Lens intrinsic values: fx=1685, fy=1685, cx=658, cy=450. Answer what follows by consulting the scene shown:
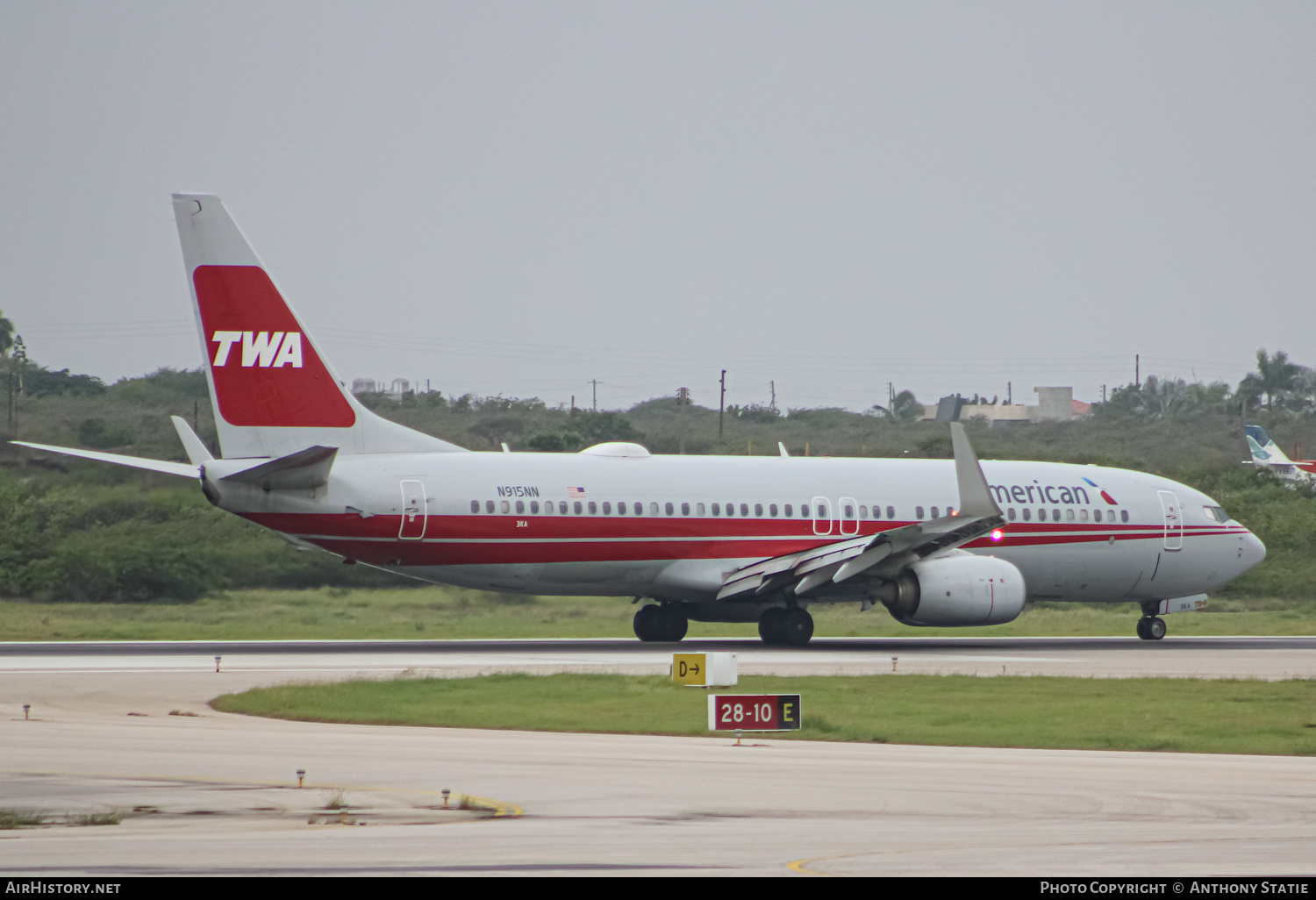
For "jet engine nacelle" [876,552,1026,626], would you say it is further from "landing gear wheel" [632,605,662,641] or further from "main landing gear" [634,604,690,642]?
"landing gear wheel" [632,605,662,641]

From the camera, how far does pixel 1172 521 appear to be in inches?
1492

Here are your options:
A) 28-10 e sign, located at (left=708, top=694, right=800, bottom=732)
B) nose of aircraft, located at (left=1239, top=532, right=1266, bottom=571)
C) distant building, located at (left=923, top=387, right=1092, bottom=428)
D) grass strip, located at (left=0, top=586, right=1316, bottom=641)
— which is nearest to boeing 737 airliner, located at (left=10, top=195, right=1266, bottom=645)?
nose of aircraft, located at (left=1239, top=532, right=1266, bottom=571)

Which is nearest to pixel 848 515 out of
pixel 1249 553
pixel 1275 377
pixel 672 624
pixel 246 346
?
pixel 672 624

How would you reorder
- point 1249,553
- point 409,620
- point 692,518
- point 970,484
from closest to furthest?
point 970,484 → point 692,518 → point 1249,553 → point 409,620

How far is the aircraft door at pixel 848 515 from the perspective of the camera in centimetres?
3538

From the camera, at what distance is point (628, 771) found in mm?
15102

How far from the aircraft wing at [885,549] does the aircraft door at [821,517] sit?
16.7 inches

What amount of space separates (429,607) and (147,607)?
716cm

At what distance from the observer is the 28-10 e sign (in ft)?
61.1

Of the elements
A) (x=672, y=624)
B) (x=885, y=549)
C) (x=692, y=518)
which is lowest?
(x=672, y=624)

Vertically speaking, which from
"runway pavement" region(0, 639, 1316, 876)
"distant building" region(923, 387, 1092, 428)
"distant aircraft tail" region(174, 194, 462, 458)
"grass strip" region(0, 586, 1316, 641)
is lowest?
"runway pavement" region(0, 639, 1316, 876)

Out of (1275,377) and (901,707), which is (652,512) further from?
(1275,377)

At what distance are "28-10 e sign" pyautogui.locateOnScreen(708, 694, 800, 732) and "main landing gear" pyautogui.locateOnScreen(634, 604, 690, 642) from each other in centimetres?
1633

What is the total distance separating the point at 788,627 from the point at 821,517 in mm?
2542
